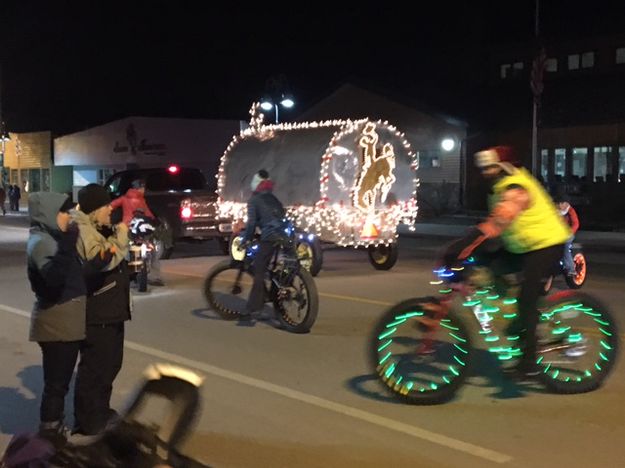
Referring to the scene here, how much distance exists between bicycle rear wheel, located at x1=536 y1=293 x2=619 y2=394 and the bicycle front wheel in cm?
318

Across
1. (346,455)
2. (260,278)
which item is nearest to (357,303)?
(260,278)

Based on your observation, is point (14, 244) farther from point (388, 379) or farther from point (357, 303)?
point (388, 379)

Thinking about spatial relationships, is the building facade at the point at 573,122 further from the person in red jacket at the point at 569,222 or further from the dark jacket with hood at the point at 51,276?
the dark jacket with hood at the point at 51,276

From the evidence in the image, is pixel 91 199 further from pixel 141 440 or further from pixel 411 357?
pixel 411 357

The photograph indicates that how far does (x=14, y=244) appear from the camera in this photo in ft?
71.7

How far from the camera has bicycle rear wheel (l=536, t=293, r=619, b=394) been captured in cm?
670

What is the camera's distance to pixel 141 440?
3727mm

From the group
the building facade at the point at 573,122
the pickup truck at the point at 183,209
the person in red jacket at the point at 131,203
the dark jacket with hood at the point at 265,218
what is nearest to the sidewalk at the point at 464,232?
the building facade at the point at 573,122

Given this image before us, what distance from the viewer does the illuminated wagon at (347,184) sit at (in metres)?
14.8

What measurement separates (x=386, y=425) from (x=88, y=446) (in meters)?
Answer: 2.76

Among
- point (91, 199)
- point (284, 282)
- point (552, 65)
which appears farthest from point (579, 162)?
point (91, 199)

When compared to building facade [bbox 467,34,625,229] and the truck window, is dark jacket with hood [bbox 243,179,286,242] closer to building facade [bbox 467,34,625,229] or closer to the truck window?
the truck window

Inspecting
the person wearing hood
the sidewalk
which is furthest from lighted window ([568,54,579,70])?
the person wearing hood

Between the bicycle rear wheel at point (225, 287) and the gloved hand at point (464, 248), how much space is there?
3912 mm
